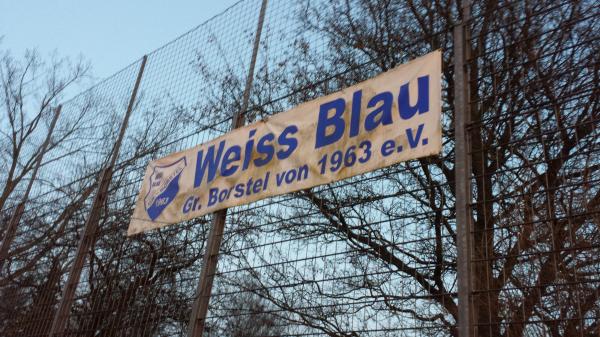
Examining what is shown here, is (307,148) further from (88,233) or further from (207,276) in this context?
(88,233)

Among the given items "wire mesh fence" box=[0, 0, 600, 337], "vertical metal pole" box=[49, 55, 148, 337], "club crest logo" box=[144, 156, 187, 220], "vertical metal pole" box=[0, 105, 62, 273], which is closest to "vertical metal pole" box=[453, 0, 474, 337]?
"wire mesh fence" box=[0, 0, 600, 337]

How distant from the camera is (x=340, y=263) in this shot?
3713 mm

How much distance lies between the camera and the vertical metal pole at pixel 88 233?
5242mm

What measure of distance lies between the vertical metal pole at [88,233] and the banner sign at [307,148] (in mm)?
821

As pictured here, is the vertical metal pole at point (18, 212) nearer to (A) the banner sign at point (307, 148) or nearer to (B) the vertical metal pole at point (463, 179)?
(A) the banner sign at point (307, 148)

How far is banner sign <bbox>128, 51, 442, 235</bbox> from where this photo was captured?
346 centimetres

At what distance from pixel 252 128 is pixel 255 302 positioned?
4.13 feet

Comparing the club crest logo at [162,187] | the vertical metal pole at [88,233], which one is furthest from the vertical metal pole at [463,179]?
the vertical metal pole at [88,233]

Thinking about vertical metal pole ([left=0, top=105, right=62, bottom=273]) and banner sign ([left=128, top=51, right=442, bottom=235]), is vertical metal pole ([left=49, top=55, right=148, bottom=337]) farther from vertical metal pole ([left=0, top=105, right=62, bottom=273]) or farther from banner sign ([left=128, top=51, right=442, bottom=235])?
vertical metal pole ([left=0, top=105, right=62, bottom=273])

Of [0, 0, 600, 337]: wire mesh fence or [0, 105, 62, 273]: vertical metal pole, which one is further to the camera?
[0, 105, 62, 273]: vertical metal pole

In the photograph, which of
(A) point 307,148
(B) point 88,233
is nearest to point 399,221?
(A) point 307,148

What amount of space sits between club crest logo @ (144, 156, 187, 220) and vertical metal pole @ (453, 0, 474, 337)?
2365 mm

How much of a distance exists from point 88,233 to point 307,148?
8.78ft

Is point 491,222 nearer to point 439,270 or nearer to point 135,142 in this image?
point 439,270
